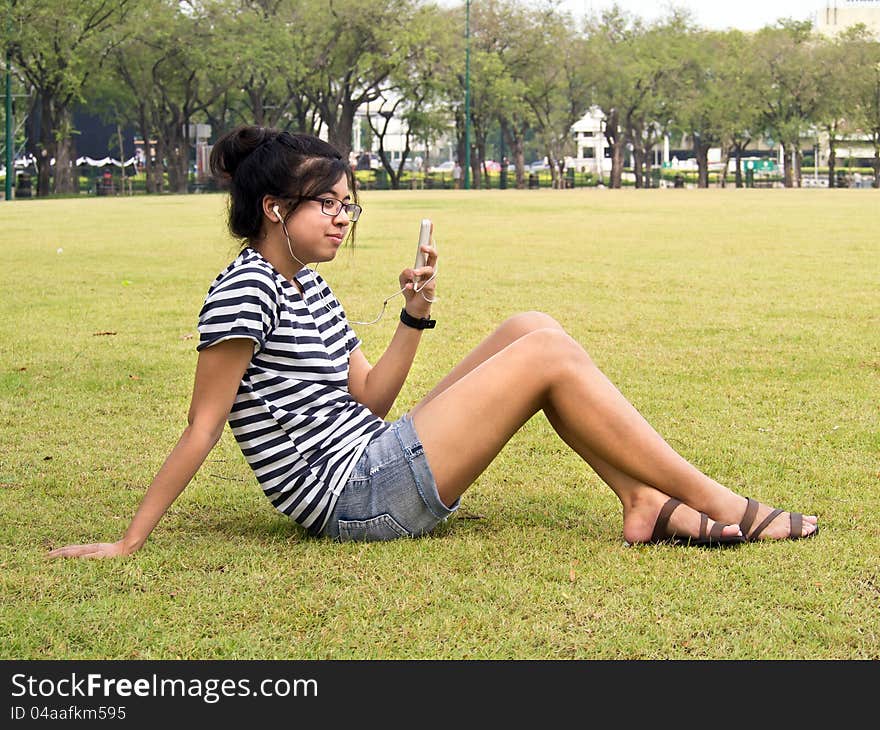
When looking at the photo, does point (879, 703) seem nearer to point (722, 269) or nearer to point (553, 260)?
point (722, 269)

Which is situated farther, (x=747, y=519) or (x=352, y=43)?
(x=352, y=43)

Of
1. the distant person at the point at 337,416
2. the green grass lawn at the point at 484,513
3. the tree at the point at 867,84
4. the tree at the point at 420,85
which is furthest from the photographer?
the tree at the point at 867,84

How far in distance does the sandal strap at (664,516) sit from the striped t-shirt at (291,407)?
2.82ft

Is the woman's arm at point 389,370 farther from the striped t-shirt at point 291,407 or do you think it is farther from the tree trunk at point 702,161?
the tree trunk at point 702,161

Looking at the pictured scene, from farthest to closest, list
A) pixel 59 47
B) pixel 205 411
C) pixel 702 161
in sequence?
pixel 702 161 → pixel 59 47 → pixel 205 411

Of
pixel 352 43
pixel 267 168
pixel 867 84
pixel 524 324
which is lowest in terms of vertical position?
pixel 524 324

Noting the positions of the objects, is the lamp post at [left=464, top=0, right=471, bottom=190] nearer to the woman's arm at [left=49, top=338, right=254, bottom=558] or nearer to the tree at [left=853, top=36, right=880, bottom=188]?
the tree at [left=853, top=36, right=880, bottom=188]

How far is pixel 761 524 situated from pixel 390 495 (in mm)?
1119

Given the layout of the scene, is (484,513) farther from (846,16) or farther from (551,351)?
(846,16)

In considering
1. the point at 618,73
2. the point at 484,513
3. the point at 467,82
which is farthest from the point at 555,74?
the point at 484,513

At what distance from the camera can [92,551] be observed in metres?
3.86

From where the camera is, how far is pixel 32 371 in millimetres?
7516

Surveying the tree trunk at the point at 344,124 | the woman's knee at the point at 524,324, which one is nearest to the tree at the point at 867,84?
the tree trunk at the point at 344,124

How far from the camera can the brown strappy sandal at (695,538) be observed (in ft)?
12.8
